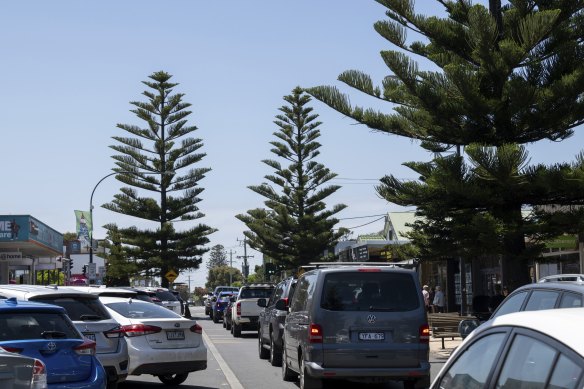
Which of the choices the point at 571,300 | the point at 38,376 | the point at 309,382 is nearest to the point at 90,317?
the point at 309,382

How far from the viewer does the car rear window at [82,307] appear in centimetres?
1236

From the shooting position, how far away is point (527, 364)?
407cm

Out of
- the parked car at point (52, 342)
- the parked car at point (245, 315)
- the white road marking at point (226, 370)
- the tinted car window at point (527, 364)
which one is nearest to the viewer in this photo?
the tinted car window at point (527, 364)

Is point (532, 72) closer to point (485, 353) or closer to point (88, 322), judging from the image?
point (88, 322)

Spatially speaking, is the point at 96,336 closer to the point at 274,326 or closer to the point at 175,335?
the point at 175,335

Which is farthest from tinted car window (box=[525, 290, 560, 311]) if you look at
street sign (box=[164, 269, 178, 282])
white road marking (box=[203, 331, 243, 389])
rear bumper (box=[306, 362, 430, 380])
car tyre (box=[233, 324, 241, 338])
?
street sign (box=[164, 269, 178, 282])

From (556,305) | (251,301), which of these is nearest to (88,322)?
(556,305)

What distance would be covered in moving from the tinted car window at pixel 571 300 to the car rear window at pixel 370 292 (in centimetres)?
432

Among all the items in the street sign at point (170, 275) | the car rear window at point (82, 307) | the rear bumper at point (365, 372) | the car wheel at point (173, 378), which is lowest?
Result: the car wheel at point (173, 378)

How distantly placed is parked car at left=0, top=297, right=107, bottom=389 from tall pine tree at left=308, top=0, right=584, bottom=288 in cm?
1274

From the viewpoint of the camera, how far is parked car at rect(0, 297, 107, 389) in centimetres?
964

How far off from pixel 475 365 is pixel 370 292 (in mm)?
8192

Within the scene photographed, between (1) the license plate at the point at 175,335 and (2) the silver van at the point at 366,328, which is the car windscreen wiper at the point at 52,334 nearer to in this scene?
A: (2) the silver van at the point at 366,328

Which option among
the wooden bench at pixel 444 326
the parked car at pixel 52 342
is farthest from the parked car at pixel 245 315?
the parked car at pixel 52 342
